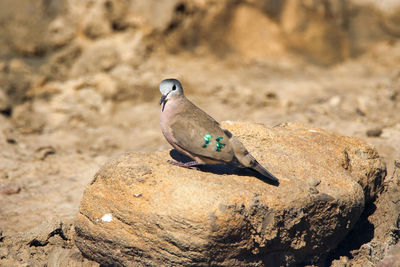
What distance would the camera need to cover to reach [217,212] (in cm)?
347

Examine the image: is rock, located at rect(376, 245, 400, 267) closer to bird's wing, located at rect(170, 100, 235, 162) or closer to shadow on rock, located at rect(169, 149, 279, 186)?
shadow on rock, located at rect(169, 149, 279, 186)

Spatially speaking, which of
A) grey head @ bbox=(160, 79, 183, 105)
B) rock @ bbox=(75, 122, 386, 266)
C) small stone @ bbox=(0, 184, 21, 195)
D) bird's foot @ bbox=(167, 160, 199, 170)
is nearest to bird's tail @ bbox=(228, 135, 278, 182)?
rock @ bbox=(75, 122, 386, 266)

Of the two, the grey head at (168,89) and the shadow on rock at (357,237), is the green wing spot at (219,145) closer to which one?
the grey head at (168,89)

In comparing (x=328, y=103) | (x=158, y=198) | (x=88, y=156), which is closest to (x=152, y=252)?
(x=158, y=198)

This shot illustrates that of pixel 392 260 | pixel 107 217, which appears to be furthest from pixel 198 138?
pixel 392 260

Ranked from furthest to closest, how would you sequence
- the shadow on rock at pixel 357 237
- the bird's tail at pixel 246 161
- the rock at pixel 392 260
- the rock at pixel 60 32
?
1. the rock at pixel 60 32
2. the shadow on rock at pixel 357 237
3. the bird's tail at pixel 246 161
4. the rock at pixel 392 260

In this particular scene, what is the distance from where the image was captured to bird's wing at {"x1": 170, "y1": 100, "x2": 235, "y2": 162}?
3.78 m

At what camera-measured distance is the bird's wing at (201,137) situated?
3.78 m

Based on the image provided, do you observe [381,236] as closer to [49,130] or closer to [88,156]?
[88,156]

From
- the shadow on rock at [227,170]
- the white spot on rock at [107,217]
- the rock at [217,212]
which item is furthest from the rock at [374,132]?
the white spot on rock at [107,217]

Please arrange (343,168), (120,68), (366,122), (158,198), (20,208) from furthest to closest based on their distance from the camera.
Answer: (120,68)
(366,122)
(20,208)
(343,168)
(158,198)

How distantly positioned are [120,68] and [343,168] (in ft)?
18.5

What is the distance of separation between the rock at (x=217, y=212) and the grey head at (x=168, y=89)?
0.56m

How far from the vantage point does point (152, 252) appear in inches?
146
